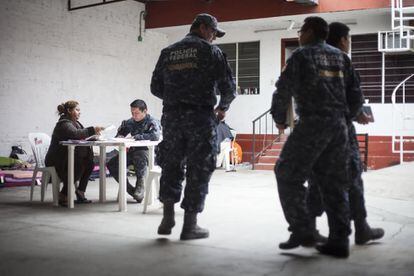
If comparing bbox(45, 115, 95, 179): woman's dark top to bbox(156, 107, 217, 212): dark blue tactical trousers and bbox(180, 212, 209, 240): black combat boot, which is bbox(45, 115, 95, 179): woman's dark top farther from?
bbox(180, 212, 209, 240): black combat boot

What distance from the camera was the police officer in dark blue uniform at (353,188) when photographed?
352cm

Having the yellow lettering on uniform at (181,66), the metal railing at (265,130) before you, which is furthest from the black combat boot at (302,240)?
the metal railing at (265,130)

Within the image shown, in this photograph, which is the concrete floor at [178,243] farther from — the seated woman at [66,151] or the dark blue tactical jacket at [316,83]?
the dark blue tactical jacket at [316,83]

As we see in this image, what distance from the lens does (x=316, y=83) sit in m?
3.15

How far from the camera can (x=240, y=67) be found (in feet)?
41.4

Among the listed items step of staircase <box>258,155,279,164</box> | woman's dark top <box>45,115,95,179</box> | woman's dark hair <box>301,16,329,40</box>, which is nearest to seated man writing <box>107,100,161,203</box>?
woman's dark top <box>45,115,95,179</box>

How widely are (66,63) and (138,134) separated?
4.97 m

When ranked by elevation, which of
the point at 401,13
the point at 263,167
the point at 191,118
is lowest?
the point at 263,167

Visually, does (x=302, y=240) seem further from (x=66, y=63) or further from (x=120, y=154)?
(x=66, y=63)

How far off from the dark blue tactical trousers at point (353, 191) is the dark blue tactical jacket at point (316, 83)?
0.33 metres

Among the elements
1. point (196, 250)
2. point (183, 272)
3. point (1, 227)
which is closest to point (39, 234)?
point (1, 227)

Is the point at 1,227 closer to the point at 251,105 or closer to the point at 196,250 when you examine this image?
the point at 196,250

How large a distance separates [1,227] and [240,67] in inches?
358

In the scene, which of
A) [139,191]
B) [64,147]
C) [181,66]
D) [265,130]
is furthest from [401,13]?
[181,66]
